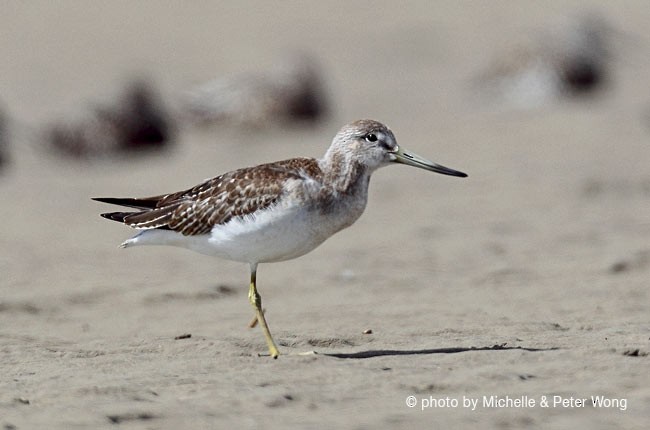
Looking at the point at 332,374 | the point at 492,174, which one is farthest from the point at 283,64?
the point at 332,374

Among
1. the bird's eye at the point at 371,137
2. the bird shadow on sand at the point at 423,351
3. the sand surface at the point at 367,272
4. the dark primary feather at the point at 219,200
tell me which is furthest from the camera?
the bird's eye at the point at 371,137

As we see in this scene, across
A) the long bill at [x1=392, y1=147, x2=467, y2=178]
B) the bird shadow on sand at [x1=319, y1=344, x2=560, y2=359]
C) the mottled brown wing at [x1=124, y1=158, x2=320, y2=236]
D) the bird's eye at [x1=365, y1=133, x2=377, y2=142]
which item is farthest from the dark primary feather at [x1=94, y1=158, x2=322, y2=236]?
the bird shadow on sand at [x1=319, y1=344, x2=560, y2=359]

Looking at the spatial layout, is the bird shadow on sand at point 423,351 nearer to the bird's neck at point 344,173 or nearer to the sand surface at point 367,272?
the sand surface at point 367,272

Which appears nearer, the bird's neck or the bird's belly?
the bird's belly

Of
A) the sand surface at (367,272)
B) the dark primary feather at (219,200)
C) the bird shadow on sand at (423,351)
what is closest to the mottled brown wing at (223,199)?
the dark primary feather at (219,200)

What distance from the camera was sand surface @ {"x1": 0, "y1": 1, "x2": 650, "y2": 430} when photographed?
6.70m

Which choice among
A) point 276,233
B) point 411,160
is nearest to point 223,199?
point 276,233

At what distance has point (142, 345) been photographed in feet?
27.6

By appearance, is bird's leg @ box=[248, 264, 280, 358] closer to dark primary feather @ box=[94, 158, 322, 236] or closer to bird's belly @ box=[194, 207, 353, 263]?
bird's belly @ box=[194, 207, 353, 263]

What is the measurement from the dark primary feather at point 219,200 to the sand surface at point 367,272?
789 millimetres

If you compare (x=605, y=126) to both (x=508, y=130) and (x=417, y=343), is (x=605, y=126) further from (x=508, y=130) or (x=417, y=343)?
(x=417, y=343)

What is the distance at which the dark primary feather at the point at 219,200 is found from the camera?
26.1 feet

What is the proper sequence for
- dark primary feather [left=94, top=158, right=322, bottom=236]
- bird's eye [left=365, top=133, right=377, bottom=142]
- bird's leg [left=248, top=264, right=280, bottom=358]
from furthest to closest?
bird's eye [left=365, top=133, right=377, bottom=142]
dark primary feather [left=94, top=158, right=322, bottom=236]
bird's leg [left=248, top=264, right=280, bottom=358]

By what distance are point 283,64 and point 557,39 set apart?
3.96 m
